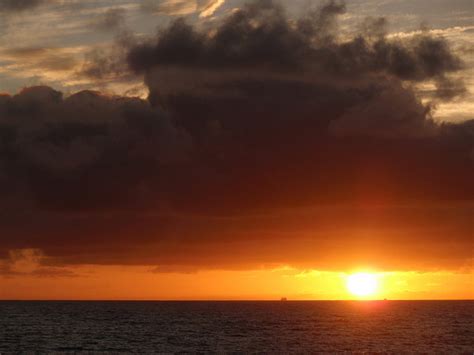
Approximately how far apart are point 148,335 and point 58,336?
61.6 ft

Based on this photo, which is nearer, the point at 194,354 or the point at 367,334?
the point at 194,354

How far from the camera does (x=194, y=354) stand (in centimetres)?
11856

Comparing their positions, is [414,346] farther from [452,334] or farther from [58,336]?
[58,336]

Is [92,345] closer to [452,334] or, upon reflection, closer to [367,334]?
[367,334]

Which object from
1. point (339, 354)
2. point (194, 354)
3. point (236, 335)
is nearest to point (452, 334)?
point (236, 335)

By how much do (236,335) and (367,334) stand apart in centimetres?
Answer: 2826

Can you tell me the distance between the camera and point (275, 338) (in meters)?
154

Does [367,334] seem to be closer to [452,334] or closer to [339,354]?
[452,334]

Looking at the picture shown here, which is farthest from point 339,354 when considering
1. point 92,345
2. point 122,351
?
point 92,345

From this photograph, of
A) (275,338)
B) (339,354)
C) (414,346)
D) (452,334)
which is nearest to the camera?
(339,354)

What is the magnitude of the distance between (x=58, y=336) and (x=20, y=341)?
17.5 metres

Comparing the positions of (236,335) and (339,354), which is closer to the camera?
(339,354)

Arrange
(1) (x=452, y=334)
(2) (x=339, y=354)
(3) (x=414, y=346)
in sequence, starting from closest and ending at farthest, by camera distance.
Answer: (2) (x=339, y=354), (3) (x=414, y=346), (1) (x=452, y=334)

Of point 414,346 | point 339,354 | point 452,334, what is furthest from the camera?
point 452,334
